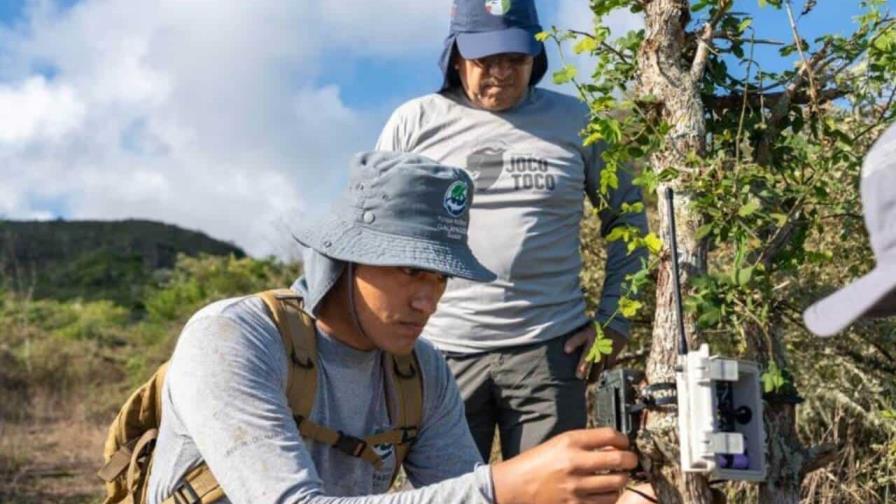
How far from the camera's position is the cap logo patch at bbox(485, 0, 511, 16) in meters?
3.91

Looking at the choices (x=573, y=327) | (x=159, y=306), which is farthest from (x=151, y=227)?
(x=573, y=327)

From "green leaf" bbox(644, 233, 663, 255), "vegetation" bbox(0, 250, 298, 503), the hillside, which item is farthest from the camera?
the hillside

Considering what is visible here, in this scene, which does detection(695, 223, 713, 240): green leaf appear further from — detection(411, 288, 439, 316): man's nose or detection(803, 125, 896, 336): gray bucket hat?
detection(803, 125, 896, 336): gray bucket hat

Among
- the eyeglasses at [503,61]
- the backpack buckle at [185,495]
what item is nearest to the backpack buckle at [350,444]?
the backpack buckle at [185,495]

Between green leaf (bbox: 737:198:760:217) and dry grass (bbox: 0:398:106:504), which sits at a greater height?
green leaf (bbox: 737:198:760:217)

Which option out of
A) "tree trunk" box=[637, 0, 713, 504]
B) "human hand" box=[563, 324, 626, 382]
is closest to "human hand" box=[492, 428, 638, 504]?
"tree trunk" box=[637, 0, 713, 504]

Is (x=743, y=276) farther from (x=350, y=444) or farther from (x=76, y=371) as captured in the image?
(x=76, y=371)

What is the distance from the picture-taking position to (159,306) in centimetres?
1443

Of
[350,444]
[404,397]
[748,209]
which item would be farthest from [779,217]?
[350,444]

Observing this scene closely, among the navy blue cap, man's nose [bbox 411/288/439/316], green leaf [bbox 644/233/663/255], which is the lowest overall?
man's nose [bbox 411/288/439/316]

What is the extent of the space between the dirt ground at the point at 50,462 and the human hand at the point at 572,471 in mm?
5539

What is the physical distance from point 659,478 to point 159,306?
12.4 metres

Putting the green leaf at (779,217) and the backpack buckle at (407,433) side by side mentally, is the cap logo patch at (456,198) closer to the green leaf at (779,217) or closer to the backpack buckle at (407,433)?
the backpack buckle at (407,433)

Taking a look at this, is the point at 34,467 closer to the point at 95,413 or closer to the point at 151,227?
the point at 95,413
